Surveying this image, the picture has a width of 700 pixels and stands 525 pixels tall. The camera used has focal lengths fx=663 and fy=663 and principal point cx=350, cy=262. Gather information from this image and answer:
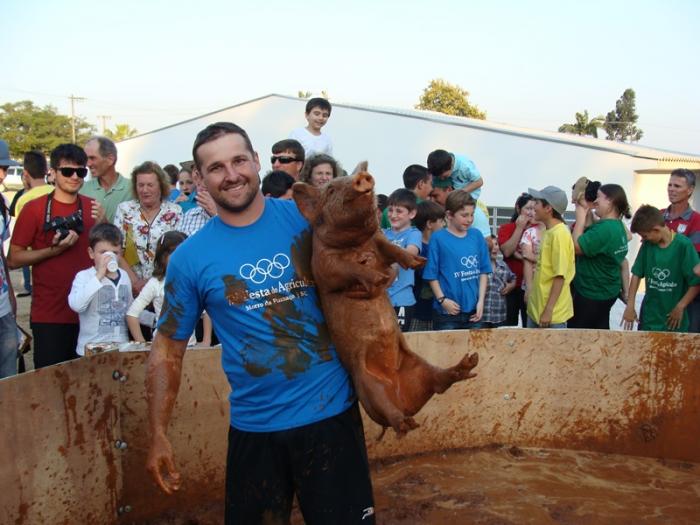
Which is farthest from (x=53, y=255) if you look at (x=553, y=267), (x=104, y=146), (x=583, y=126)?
(x=583, y=126)

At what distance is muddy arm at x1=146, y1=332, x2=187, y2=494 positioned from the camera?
2527 millimetres

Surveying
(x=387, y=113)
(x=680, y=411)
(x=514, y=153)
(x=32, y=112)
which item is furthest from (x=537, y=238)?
(x=32, y=112)

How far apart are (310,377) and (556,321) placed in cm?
413

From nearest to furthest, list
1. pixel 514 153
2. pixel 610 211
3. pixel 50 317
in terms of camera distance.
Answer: pixel 50 317 → pixel 610 211 → pixel 514 153

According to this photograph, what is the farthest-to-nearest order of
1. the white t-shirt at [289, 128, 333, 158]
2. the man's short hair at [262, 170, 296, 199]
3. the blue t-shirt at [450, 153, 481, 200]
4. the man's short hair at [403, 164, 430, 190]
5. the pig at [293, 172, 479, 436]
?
the white t-shirt at [289, 128, 333, 158]
the blue t-shirt at [450, 153, 481, 200]
the man's short hair at [403, 164, 430, 190]
the man's short hair at [262, 170, 296, 199]
the pig at [293, 172, 479, 436]

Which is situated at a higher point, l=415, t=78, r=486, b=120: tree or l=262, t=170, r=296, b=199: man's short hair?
l=415, t=78, r=486, b=120: tree

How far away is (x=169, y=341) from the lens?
8.79 feet

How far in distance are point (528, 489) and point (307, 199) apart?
3.05 m

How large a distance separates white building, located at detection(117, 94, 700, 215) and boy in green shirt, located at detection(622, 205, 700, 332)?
48.9 ft

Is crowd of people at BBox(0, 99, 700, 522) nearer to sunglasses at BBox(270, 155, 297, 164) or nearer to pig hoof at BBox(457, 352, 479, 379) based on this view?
sunglasses at BBox(270, 155, 297, 164)

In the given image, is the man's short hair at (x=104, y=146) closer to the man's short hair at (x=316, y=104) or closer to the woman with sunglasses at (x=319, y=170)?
the woman with sunglasses at (x=319, y=170)

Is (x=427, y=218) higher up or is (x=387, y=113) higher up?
(x=387, y=113)

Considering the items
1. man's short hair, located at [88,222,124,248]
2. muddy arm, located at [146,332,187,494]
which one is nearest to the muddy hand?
muddy arm, located at [146,332,187,494]

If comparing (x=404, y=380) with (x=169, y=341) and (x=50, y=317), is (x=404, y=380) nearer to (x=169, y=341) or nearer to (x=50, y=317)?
(x=169, y=341)
